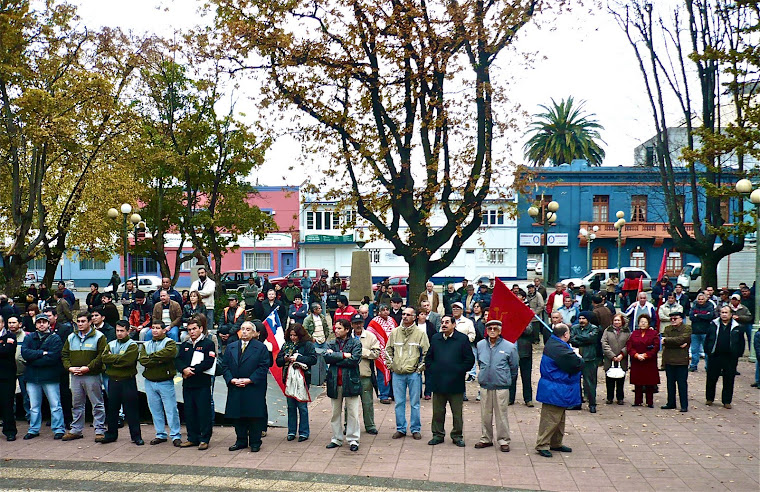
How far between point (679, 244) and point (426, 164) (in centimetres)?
1243

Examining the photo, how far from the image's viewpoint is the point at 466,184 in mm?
17359

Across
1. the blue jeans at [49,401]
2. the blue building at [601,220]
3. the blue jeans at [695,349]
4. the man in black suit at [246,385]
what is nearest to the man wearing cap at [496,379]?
the man in black suit at [246,385]

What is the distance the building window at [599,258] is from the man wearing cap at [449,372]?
4548cm

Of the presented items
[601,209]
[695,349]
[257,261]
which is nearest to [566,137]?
[601,209]

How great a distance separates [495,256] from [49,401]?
152 feet

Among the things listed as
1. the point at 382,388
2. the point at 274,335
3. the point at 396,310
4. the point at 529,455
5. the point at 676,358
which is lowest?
the point at 529,455

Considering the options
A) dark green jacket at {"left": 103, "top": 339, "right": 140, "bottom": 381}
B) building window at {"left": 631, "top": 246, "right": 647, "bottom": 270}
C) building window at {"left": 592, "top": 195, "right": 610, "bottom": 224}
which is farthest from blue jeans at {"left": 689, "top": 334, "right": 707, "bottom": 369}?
building window at {"left": 631, "top": 246, "right": 647, "bottom": 270}

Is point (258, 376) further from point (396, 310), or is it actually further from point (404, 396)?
point (396, 310)

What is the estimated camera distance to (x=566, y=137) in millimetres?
58562

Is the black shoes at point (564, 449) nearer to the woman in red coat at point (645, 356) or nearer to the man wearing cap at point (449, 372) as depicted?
the man wearing cap at point (449, 372)

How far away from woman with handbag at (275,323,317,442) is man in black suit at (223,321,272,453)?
0.34m

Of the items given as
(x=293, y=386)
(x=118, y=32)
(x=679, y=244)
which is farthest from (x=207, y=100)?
(x=293, y=386)

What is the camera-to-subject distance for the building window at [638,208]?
51625 mm

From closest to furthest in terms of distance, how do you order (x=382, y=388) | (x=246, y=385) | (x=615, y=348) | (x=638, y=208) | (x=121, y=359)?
(x=246, y=385), (x=121, y=359), (x=615, y=348), (x=382, y=388), (x=638, y=208)
